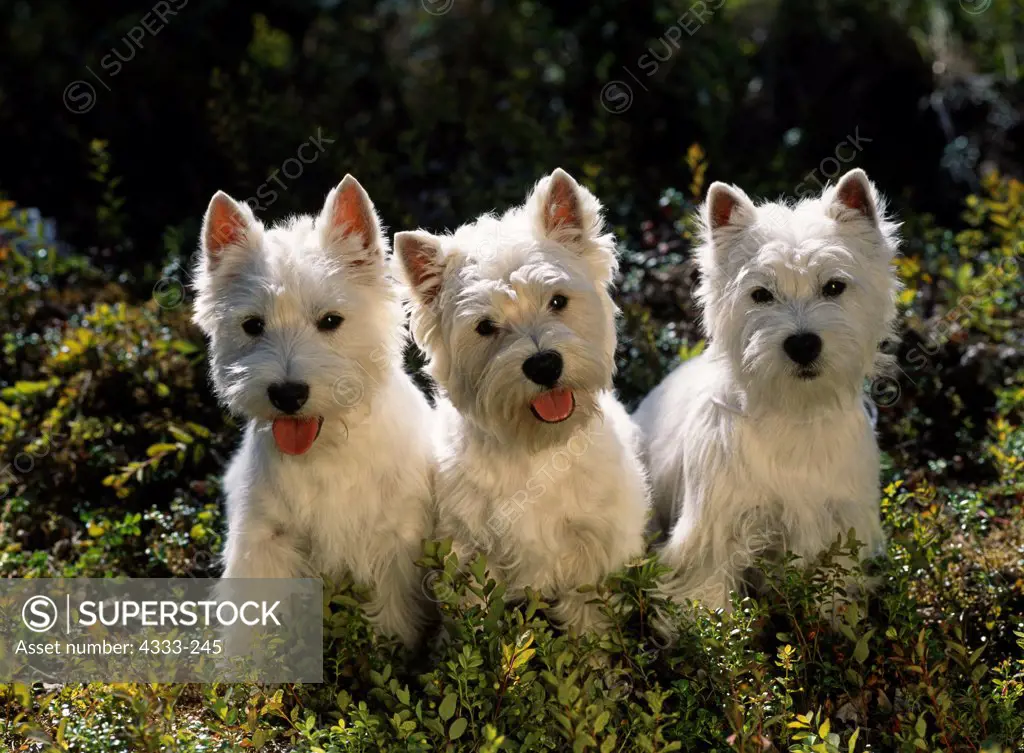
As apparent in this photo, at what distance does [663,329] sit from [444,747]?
126 inches

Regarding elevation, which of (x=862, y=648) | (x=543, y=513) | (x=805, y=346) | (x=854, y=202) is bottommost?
(x=862, y=648)

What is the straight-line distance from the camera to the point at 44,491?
606cm

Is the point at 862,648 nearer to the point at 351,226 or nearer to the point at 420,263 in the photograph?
the point at 420,263

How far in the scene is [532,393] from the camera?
410cm

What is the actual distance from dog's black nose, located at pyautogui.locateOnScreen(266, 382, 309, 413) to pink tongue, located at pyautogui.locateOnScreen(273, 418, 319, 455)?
5.6 inches

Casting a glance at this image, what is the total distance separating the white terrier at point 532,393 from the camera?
4.15 meters

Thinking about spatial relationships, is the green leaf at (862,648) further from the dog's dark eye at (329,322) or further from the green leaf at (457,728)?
the dog's dark eye at (329,322)

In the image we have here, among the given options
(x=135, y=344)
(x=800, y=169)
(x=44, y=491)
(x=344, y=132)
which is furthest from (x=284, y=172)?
(x=800, y=169)

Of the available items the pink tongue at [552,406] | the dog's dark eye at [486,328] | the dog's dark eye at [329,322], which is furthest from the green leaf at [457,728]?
the dog's dark eye at [329,322]

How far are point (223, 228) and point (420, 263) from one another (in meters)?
0.77

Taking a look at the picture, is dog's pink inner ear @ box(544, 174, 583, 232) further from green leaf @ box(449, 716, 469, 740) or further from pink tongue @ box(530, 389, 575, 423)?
green leaf @ box(449, 716, 469, 740)

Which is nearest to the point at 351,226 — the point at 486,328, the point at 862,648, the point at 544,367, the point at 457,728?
the point at 486,328

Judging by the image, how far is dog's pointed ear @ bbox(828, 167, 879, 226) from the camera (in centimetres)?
441

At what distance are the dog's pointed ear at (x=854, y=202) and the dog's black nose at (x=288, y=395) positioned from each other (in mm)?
2140
